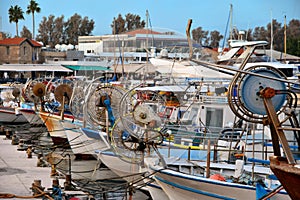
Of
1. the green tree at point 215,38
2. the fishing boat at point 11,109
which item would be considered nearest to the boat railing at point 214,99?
the fishing boat at point 11,109

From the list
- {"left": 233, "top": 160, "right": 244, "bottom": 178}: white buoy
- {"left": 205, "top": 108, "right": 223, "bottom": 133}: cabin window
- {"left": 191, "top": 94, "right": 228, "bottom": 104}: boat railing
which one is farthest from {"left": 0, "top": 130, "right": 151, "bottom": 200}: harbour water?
{"left": 191, "top": 94, "right": 228, "bottom": 104}: boat railing

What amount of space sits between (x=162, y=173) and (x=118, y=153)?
1.61m

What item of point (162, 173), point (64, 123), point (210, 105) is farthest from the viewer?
point (64, 123)

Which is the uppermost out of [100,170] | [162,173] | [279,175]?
[279,175]

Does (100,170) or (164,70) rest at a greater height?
(164,70)

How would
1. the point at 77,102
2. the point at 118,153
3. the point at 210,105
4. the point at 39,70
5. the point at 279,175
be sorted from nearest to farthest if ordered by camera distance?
the point at 279,175
the point at 118,153
the point at 210,105
the point at 77,102
the point at 39,70

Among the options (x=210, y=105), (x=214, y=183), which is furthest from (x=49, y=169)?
(x=214, y=183)

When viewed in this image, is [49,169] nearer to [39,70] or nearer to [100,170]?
[100,170]

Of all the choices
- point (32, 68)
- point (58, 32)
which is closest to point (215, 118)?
point (32, 68)

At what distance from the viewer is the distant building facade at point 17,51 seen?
6341 cm

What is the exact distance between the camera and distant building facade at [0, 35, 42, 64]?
2496 inches

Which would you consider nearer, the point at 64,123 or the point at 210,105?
the point at 210,105

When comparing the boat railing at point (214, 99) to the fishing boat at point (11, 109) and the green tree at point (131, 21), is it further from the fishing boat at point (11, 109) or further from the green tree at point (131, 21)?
the green tree at point (131, 21)

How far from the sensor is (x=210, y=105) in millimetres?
15008
